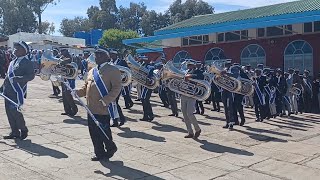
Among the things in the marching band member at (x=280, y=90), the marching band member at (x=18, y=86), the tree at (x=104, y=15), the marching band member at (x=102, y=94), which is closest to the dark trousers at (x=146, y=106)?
the marching band member at (x=18, y=86)

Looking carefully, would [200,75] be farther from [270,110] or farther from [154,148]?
[270,110]

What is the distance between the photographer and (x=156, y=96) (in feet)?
60.1

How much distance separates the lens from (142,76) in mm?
11617

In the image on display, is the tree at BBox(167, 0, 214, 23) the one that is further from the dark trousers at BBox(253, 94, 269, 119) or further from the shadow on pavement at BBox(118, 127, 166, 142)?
the shadow on pavement at BBox(118, 127, 166, 142)

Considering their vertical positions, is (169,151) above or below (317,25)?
below

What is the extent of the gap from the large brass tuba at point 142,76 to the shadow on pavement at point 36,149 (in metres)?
4.19

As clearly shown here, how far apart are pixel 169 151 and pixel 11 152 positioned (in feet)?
9.18

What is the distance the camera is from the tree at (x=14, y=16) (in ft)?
189

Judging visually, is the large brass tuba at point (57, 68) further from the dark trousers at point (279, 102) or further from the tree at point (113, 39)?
the tree at point (113, 39)

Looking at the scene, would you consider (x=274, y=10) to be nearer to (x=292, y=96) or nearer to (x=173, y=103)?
(x=292, y=96)

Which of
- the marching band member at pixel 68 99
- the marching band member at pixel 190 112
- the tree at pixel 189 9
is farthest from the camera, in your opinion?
the tree at pixel 189 9

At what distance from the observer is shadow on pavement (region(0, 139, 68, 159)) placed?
285 inches

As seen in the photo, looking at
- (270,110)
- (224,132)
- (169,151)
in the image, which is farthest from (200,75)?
(270,110)

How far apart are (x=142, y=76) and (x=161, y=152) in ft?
13.2
